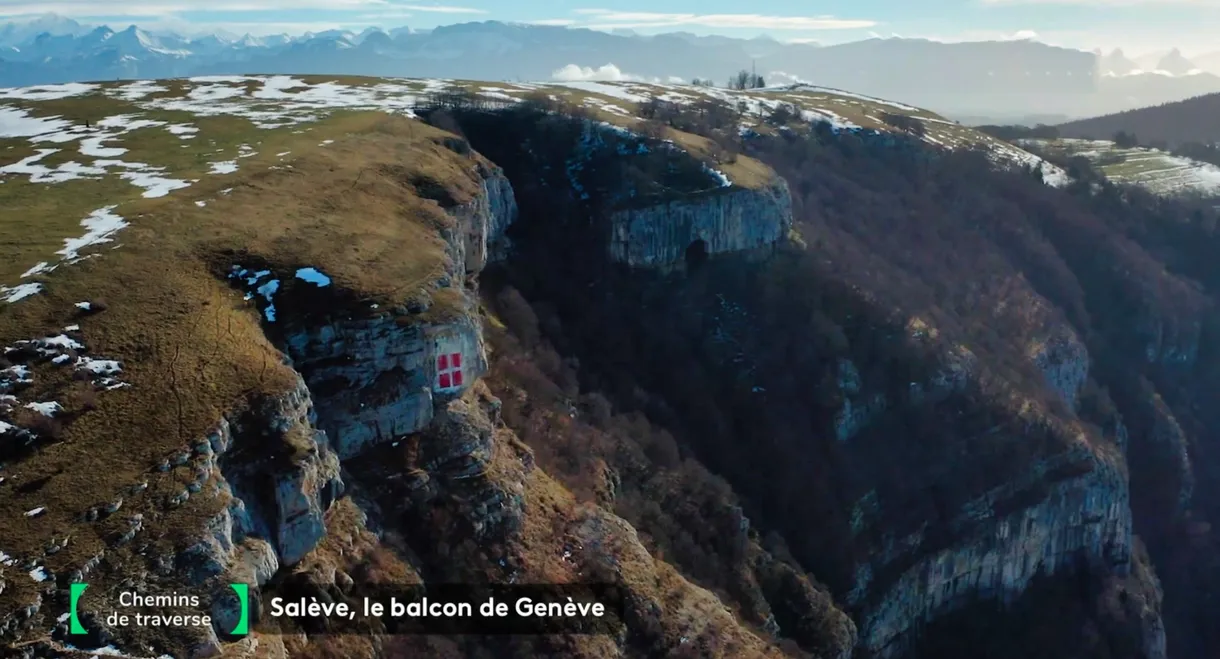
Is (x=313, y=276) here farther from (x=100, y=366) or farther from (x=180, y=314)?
(x=100, y=366)

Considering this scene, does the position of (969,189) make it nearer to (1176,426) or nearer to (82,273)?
(1176,426)

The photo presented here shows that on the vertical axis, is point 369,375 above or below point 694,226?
above

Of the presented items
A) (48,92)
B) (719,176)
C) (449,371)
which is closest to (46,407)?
(449,371)

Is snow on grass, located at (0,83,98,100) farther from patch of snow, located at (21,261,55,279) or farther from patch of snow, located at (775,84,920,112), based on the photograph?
patch of snow, located at (775,84,920,112)

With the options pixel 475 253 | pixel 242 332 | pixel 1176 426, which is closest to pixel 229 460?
pixel 242 332

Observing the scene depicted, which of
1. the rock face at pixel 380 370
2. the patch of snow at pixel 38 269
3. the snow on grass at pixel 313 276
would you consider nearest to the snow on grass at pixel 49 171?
the patch of snow at pixel 38 269
